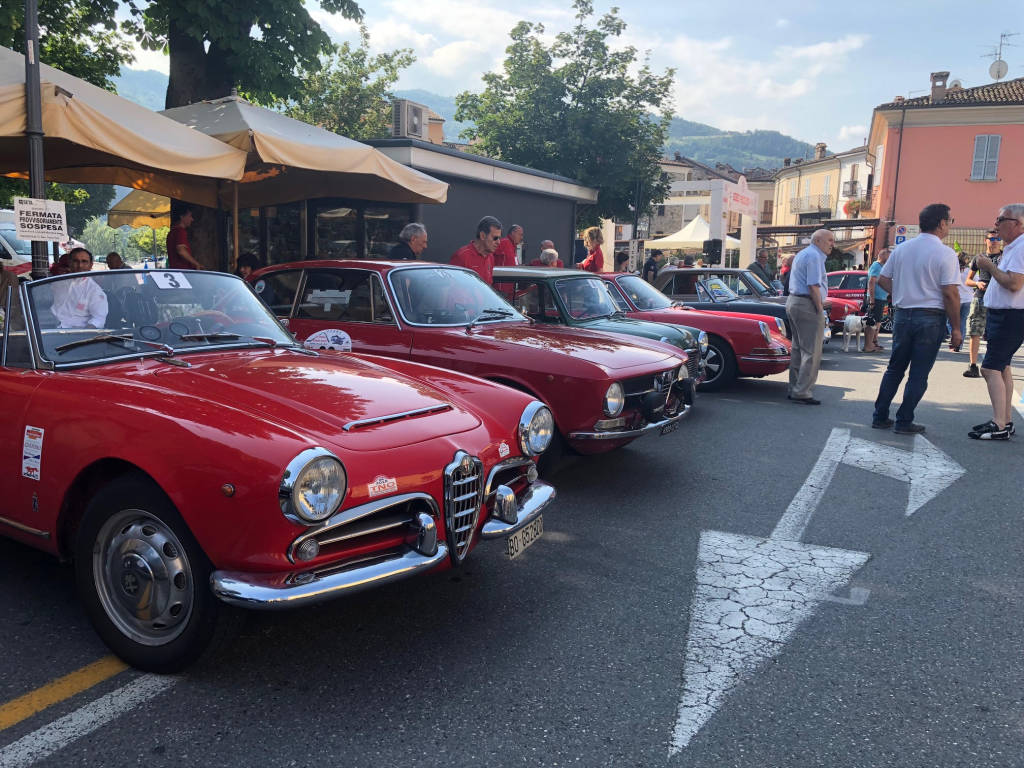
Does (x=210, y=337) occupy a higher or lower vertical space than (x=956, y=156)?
lower

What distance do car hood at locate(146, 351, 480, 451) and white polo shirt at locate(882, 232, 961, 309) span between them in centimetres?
523

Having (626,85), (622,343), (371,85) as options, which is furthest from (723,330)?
(371,85)

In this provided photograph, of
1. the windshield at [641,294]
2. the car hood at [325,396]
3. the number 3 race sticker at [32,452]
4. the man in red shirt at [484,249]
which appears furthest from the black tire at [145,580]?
the windshield at [641,294]

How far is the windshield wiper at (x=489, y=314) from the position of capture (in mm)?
5977

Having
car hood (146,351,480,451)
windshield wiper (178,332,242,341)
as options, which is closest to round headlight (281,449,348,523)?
car hood (146,351,480,451)

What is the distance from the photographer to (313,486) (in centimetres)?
267

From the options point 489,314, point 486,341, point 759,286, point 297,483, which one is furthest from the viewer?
point 759,286

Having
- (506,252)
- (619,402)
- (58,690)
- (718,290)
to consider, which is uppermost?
(506,252)

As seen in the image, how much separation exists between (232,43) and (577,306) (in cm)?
627

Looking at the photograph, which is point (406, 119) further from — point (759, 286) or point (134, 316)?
point (134, 316)

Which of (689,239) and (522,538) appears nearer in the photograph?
(522,538)

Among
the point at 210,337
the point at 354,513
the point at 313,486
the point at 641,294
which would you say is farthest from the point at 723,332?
the point at 313,486

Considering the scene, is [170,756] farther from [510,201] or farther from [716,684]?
[510,201]

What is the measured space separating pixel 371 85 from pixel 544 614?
41203mm
